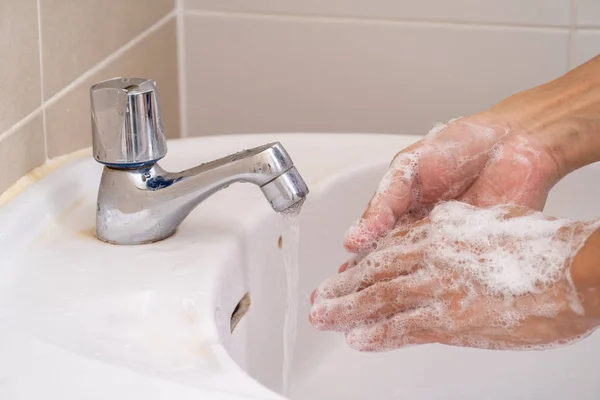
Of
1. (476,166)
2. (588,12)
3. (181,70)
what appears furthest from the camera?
(181,70)

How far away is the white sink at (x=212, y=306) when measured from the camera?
455 millimetres

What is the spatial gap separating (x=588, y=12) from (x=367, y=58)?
0.26 meters

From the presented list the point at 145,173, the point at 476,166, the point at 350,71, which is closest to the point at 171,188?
the point at 145,173

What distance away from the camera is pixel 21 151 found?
64 cm

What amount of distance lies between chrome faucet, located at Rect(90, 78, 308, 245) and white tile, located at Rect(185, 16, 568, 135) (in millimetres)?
452

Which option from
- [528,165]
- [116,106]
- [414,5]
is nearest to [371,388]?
[528,165]

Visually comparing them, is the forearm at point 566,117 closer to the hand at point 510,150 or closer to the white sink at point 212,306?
the hand at point 510,150

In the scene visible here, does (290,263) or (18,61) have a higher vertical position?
(18,61)

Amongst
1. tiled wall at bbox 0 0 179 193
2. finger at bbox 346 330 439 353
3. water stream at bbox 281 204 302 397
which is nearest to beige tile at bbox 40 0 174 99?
tiled wall at bbox 0 0 179 193

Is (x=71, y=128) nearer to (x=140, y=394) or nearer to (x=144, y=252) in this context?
(x=144, y=252)

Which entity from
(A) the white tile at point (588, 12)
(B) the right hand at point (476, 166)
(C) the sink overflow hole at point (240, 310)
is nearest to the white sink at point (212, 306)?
(C) the sink overflow hole at point (240, 310)

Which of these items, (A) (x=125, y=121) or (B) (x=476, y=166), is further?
(B) (x=476, y=166)

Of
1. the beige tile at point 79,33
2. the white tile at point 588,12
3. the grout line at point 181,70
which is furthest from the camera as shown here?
the grout line at point 181,70

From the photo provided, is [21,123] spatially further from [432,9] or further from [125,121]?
[432,9]
